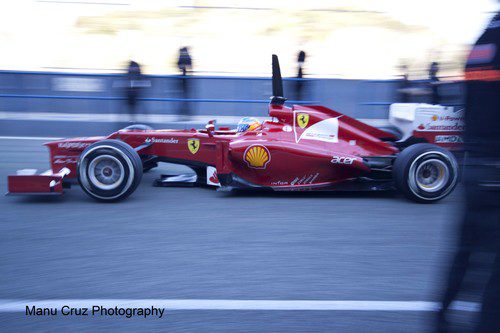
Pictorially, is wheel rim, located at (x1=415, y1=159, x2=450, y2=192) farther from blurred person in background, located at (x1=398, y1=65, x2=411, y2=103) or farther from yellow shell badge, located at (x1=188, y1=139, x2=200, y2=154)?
blurred person in background, located at (x1=398, y1=65, x2=411, y2=103)

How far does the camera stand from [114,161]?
5.47m

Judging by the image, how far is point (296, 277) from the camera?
137 inches

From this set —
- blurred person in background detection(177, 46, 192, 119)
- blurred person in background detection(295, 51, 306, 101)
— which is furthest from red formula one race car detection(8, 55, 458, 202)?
blurred person in background detection(295, 51, 306, 101)

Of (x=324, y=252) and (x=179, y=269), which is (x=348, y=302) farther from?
(x=179, y=269)

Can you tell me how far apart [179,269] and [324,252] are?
1.15 meters

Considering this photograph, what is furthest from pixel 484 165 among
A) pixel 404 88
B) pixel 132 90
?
pixel 132 90

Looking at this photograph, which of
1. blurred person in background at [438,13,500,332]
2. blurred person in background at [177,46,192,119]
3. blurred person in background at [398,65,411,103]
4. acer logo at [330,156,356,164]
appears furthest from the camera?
blurred person in background at [177,46,192,119]

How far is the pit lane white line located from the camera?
299cm

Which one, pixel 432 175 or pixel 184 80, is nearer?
pixel 432 175

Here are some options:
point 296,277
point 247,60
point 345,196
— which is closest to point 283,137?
→ point 345,196

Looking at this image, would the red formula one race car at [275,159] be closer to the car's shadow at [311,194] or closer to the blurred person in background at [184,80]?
the car's shadow at [311,194]

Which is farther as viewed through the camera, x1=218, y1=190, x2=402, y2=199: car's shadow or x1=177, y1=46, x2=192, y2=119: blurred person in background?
x1=177, y1=46, x2=192, y2=119: blurred person in background

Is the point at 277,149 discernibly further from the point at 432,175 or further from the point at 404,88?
the point at 404,88

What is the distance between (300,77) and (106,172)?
647cm
